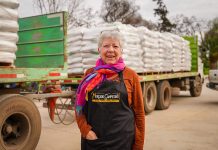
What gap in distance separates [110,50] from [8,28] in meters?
2.30

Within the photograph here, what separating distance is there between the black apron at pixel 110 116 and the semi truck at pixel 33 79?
215 cm

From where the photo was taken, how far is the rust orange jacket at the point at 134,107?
2.37 meters

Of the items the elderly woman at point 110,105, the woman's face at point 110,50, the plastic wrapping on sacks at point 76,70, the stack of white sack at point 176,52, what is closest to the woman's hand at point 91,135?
the elderly woman at point 110,105

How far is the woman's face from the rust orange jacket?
126 millimetres

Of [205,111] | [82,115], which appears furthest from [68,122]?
[82,115]

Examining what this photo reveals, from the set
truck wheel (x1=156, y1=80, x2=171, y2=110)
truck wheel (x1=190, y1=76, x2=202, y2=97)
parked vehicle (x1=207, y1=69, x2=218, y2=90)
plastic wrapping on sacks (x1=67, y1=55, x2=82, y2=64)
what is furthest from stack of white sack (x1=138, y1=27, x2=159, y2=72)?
truck wheel (x1=190, y1=76, x2=202, y2=97)

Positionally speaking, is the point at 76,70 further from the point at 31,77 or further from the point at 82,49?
the point at 31,77

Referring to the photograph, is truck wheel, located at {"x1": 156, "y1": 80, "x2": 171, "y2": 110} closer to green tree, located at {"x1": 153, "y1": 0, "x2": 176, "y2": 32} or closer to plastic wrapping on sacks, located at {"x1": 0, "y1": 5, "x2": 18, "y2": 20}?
plastic wrapping on sacks, located at {"x1": 0, "y1": 5, "x2": 18, "y2": 20}

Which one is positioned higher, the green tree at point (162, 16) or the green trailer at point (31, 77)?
the green tree at point (162, 16)

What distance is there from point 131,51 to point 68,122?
2.41 meters

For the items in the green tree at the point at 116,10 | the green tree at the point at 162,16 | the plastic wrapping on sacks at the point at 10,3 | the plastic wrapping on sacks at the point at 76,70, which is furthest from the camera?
the green tree at the point at 162,16

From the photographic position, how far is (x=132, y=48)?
26.5 feet

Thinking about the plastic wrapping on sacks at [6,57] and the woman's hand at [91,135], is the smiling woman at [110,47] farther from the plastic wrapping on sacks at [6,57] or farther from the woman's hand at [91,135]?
the plastic wrapping on sacks at [6,57]

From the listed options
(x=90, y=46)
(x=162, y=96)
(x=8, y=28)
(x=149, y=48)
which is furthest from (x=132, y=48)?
(x=8, y=28)
